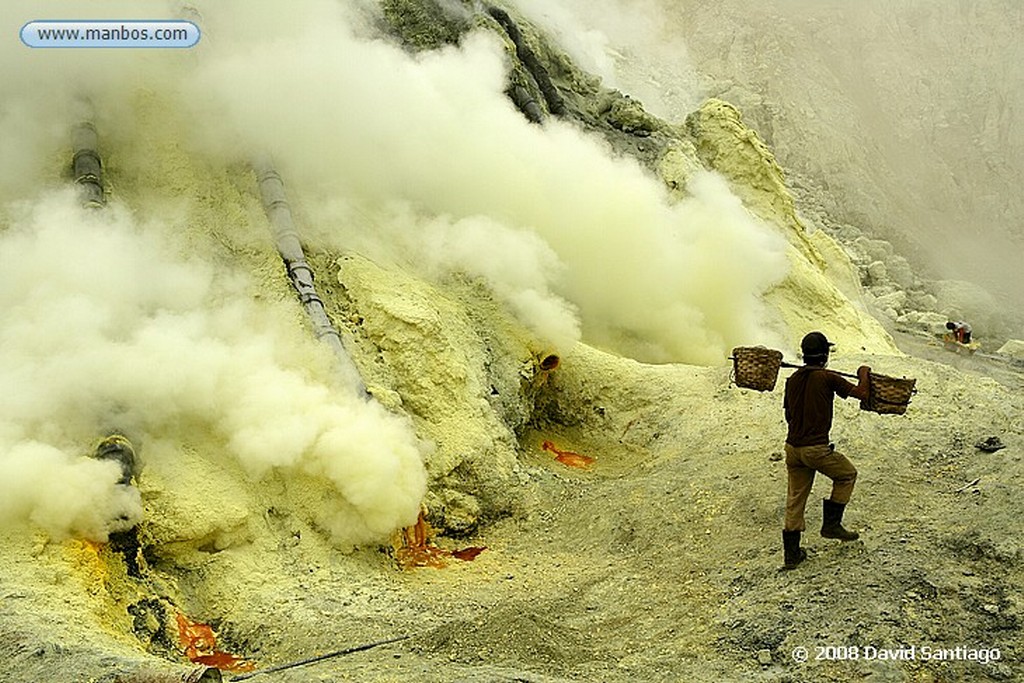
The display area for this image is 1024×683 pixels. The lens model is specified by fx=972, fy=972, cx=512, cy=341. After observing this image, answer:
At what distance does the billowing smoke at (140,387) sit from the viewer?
18.2 feet

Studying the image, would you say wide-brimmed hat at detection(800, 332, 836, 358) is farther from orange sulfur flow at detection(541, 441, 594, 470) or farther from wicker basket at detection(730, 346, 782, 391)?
orange sulfur flow at detection(541, 441, 594, 470)

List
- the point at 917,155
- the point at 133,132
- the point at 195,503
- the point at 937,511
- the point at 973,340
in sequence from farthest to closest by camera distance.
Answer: the point at 917,155 < the point at 973,340 < the point at 133,132 < the point at 195,503 < the point at 937,511

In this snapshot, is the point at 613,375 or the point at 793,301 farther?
the point at 793,301

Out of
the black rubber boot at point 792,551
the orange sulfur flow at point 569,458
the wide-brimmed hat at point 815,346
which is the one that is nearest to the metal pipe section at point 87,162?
the orange sulfur flow at point 569,458

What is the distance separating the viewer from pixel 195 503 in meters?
5.91

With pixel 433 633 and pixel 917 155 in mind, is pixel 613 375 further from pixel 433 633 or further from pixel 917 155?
pixel 917 155

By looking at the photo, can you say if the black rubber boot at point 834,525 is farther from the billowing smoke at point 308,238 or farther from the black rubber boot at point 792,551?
the billowing smoke at point 308,238

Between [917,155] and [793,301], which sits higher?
[917,155]

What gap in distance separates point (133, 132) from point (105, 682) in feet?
18.0

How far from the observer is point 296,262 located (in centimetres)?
752

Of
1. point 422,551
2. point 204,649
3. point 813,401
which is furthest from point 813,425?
point 204,649

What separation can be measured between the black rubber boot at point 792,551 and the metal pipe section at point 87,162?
540 centimetres

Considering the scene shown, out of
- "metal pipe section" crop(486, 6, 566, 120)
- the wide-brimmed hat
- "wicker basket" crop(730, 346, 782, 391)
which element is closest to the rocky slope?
"wicker basket" crop(730, 346, 782, 391)

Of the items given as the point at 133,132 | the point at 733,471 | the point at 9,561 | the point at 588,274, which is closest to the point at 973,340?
the point at 588,274
